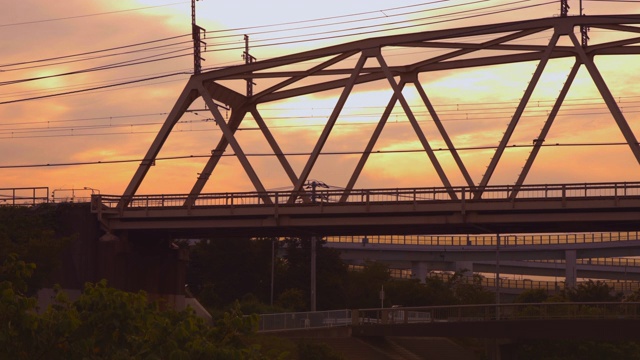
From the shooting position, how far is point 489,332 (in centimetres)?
7050

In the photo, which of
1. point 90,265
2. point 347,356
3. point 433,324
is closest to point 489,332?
point 433,324

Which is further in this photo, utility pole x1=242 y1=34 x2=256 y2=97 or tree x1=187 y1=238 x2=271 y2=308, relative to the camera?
tree x1=187 y1=238 x2=271 y2=308

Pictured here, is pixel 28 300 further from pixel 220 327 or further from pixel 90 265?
pixel 90 265

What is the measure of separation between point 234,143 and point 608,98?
67.8 ft

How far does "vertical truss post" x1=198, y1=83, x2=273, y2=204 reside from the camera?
202 feet

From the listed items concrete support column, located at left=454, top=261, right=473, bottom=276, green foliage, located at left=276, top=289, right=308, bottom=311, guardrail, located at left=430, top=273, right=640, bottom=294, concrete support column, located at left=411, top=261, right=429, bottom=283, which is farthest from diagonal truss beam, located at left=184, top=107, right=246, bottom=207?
concrete support column, located at left=454, top=261, right=473, bottom=276

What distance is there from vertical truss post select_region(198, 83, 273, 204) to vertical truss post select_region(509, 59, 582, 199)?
44.1 feet

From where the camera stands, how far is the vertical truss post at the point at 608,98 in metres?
54.9

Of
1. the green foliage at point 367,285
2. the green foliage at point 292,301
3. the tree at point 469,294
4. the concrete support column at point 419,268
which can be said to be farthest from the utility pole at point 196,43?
the concrete support column at point 419,268

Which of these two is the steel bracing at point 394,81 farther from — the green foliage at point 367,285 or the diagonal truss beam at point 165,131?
the green foliage at point 367,285

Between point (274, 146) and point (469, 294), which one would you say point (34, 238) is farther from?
point (469, 294)

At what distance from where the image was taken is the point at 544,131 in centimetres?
5684

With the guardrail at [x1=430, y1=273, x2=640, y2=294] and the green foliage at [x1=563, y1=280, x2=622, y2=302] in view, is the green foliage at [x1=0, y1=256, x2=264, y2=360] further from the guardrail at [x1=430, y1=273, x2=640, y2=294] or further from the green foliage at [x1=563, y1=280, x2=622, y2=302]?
the guardrail at [x1=430, y1=273, x2=640, y2=294]

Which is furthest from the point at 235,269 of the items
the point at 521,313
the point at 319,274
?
the point at 521,313
